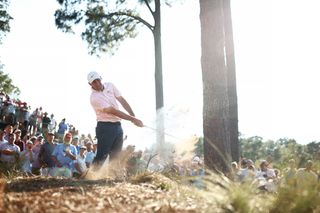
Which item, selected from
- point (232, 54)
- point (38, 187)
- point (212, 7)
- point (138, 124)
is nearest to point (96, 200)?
point (38, 187)

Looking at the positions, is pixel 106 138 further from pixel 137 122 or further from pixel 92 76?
pixel 92 76

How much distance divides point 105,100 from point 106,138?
1.77 feet

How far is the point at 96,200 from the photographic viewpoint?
12.1 feet

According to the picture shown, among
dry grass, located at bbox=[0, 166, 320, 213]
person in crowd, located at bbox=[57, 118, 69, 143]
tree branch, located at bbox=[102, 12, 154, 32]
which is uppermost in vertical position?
tree branch, located at bbox=[102, 12, 154, 32]

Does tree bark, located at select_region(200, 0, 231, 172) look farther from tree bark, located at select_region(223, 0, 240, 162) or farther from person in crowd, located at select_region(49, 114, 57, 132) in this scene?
person in crowd, located at select_region(49, 114, 57, 132)

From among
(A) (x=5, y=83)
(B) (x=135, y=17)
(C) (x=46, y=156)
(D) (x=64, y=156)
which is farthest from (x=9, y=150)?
(A) (x=5, y=83)

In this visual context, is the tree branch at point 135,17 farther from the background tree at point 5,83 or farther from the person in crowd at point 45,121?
the background tree at point 5,83

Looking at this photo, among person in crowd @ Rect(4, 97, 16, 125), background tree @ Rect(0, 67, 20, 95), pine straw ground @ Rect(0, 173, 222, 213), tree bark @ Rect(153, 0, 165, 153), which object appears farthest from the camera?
background tree @ Rect(0, 67, 20, 95)

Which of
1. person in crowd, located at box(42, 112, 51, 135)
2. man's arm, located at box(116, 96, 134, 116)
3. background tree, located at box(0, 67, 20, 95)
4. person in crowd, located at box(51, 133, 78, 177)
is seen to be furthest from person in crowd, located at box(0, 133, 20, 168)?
background tree, located at box(0, 67, 20, 95)

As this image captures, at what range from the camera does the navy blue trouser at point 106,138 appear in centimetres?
635

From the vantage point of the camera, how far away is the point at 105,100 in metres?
6.22

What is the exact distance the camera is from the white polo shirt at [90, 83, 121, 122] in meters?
6.21

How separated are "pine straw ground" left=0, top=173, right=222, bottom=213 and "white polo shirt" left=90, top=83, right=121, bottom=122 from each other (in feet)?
4.76

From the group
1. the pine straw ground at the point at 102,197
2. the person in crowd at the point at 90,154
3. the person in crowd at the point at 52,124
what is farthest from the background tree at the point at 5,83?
the pine straw ground at the point at 102,197
